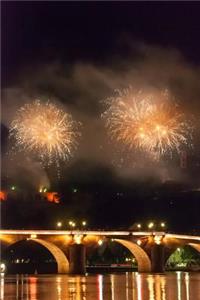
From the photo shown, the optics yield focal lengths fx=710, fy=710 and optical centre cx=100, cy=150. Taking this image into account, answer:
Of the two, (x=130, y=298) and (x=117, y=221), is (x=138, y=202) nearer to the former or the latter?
(x=117, y=221)

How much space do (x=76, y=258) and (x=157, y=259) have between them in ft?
48.2

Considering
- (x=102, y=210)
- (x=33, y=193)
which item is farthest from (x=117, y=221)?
(x=33, y=193)

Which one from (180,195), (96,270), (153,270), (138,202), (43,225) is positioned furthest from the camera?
(180,195)

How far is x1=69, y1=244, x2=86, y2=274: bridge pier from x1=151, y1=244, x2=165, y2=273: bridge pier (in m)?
13.3

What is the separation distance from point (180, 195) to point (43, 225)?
54169mm

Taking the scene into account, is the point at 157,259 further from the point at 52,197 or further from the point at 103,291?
the point at 103,291

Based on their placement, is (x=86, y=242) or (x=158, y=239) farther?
(x=158, y=239)

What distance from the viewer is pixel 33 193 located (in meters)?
138

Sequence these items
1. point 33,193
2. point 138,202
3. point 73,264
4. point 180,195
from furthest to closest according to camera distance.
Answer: point 180,195, point 138,202, point 33,193, point 73,264

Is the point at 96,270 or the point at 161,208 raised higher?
the point at 161,208

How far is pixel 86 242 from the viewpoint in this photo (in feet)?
342

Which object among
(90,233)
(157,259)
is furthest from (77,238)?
(157,259)

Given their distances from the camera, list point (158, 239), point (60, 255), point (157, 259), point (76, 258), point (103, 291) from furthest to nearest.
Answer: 1. point (158, 239)
2. point (157, 259)
3. point (60, 255)
4. point (76, 258)
5. point (103, 291)

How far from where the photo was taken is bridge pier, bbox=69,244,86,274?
100250mm
